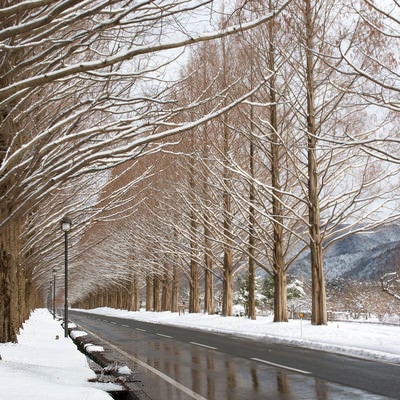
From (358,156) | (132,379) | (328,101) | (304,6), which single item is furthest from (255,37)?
(132,379)

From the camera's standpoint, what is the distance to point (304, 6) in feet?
60.7

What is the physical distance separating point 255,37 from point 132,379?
1483 centimetres

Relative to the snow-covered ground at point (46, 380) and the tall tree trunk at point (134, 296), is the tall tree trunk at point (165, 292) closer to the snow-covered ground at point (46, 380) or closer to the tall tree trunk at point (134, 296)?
the tall tree trunk at point (134, 296)

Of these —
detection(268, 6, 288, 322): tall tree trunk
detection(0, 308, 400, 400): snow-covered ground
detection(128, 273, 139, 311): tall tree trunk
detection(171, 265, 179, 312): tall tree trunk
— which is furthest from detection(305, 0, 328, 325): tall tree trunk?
detection(128, 273, 139, 311): tall tree trunk

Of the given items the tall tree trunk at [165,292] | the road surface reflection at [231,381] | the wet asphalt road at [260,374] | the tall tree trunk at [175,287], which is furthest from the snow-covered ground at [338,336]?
the tall tree trunk at [165,292]

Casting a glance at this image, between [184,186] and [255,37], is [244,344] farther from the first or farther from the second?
[184,186]

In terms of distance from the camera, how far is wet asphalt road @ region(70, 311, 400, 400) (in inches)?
310

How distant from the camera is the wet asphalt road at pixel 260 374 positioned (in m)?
7.88

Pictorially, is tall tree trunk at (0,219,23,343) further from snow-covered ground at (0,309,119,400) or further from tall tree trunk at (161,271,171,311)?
tall tree trunk at (161,271,171,311)

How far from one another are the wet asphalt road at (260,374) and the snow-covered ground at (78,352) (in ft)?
3.71

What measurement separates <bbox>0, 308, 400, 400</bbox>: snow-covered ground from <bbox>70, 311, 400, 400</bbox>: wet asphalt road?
1130 millimetres

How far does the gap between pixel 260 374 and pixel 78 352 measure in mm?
4233

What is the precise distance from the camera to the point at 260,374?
391 inches

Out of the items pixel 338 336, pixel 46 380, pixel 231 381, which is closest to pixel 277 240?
pixel 338 336
